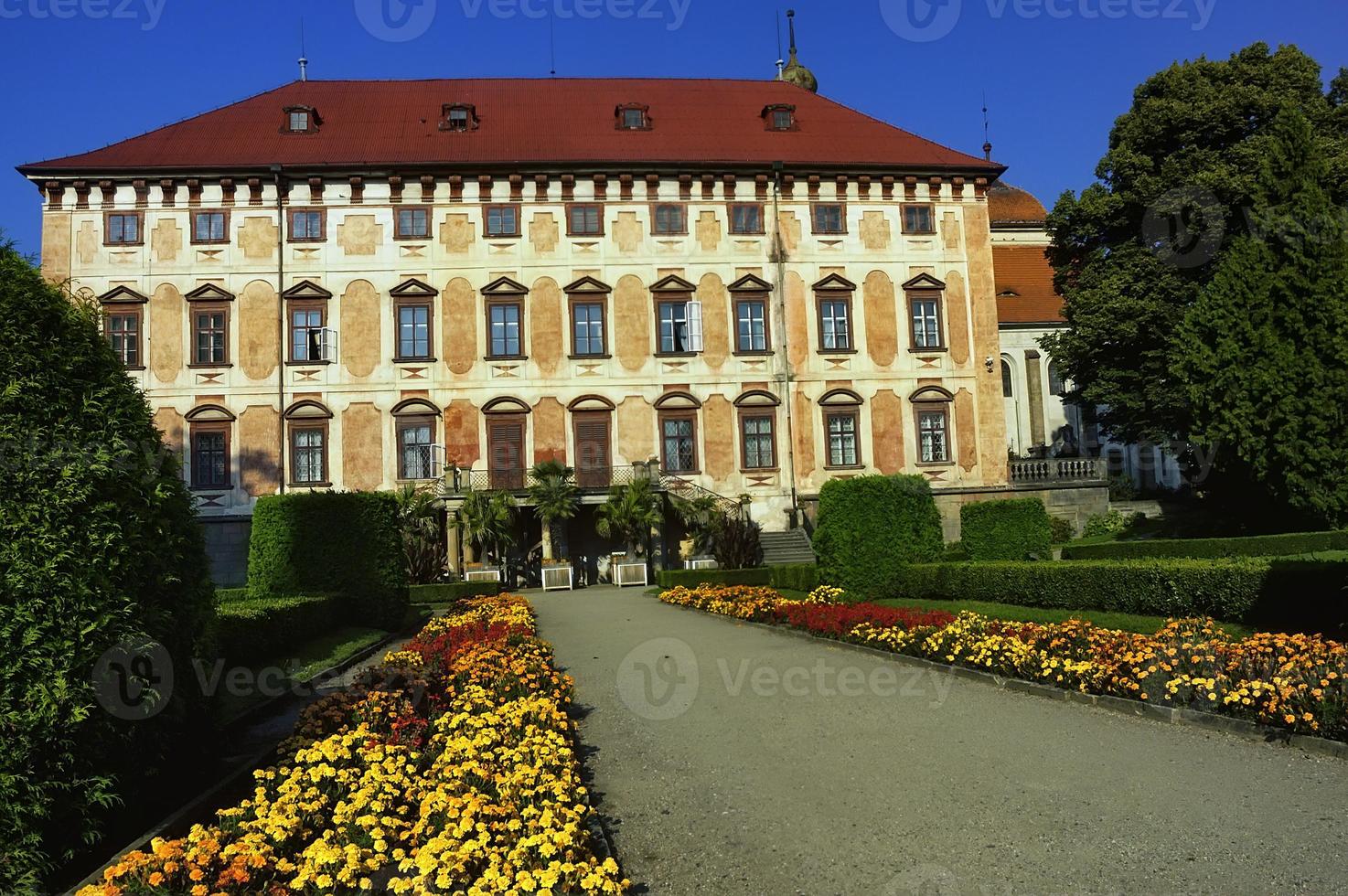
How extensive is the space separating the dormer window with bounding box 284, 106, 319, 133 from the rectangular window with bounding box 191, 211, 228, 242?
13.0ft

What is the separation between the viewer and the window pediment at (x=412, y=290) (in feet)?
111

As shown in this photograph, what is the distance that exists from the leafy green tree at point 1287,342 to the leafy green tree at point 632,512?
1428 centimetres

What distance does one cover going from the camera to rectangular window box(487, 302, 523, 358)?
3406 centimetres

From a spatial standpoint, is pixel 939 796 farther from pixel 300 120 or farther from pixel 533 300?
pixel 300 120

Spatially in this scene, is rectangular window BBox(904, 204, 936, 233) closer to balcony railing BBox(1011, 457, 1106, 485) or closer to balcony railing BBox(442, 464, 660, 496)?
balcony railing BBox(1011, 457, 1106, 485)

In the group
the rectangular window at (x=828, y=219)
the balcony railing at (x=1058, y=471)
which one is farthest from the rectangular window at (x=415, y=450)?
the balcony railing at (x=1058, y=471)

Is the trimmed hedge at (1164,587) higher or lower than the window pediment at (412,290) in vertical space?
lower

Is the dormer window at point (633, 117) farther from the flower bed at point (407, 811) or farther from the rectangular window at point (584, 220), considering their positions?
the flower bed at point (407, 811)

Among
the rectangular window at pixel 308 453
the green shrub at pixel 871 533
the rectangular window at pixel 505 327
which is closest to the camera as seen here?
the green shrub at pixel 871 533

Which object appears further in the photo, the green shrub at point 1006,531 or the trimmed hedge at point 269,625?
the green shrub at point 1006,531

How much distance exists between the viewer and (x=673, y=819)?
7.00m

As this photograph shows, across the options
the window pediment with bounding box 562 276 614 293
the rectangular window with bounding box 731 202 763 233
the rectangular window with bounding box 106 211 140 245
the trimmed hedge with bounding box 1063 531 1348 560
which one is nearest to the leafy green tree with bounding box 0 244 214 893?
the trimmed hedge with bounding box 1063 531 1348 560

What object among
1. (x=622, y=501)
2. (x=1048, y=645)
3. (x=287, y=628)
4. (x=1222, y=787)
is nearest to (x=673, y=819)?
(x=1222, y=787)

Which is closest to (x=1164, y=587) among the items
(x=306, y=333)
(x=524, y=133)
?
(x=306, y=333)
